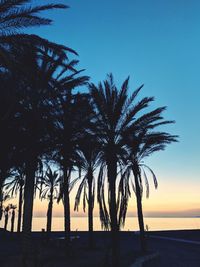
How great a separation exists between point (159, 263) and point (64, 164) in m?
→ 8.68

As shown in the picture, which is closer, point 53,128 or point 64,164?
point 53,128

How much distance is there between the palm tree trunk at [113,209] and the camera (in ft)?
46.7

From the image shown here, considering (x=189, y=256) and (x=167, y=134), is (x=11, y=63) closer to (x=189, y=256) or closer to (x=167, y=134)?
(x=167, y=134)

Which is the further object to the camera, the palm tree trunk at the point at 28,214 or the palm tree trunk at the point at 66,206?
the palm tree trunk at the point at 66,206

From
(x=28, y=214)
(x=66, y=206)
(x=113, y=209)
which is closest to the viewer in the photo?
(x=28, y=214)

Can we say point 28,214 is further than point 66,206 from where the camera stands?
No

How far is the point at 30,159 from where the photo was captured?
15.8 metres

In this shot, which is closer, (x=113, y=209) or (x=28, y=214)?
(x=28, y=214)

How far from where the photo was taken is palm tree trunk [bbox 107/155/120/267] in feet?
46.7

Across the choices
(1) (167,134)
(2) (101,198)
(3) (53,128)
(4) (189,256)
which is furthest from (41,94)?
(4) (189,256)

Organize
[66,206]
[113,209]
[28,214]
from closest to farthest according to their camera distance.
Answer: [28,214] < [113,209] < [66,206]

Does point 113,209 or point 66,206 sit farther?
point 66,206

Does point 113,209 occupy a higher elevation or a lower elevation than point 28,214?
higher

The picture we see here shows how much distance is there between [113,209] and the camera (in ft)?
50.0
